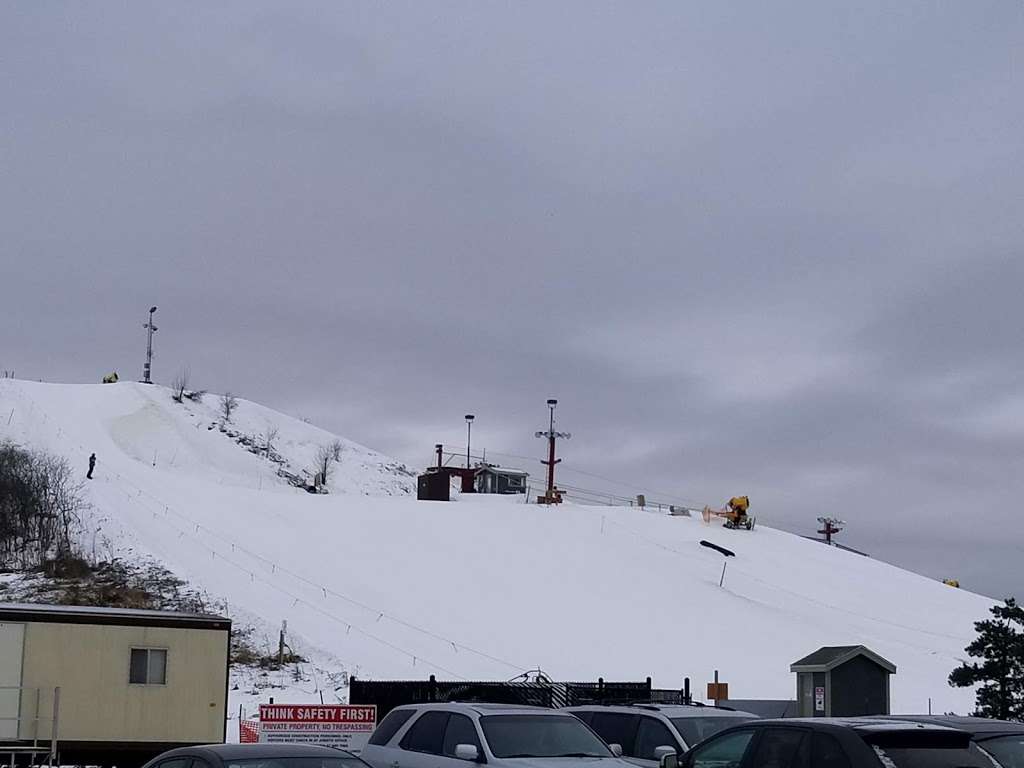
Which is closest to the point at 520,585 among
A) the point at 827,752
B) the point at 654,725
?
the point at 654,725

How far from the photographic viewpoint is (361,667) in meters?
34.0

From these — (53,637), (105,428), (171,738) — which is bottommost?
(171,738)

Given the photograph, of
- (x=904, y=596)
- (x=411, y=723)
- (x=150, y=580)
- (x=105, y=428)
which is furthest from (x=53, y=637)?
(x=105, y=428)

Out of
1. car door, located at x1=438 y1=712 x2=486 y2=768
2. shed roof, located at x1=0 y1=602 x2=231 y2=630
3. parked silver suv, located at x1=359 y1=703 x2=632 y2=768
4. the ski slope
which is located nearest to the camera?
parked silver suv, located at x1=359 y1=703 x2=632 y2=768

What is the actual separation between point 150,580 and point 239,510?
13.1m

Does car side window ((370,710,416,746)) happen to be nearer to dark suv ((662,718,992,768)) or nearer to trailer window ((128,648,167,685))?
dark suv ((662,718,992,768))

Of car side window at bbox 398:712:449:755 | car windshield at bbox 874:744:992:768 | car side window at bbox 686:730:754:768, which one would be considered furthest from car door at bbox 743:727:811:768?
car side window at bbox 398:712:449:755

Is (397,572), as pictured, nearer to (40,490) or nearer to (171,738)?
(40,490)

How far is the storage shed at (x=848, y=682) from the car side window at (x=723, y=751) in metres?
13.4

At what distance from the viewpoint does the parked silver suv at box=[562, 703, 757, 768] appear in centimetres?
1542

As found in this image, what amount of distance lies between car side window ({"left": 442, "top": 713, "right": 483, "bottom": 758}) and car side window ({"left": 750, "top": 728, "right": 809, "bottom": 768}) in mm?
4527

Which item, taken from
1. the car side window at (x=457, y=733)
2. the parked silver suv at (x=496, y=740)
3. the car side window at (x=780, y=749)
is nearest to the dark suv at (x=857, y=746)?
the car side window at (x=780, y=749)

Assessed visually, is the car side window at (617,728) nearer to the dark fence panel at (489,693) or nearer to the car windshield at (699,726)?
the car windshield at (699,726)

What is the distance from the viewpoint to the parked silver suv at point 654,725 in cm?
1542
